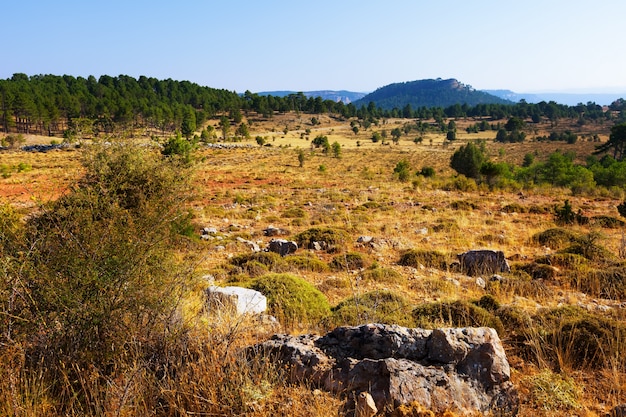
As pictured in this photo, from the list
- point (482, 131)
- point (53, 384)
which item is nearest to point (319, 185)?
point (53, 384)

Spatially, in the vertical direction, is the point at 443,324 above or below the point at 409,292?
above

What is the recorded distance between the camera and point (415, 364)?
3225mm

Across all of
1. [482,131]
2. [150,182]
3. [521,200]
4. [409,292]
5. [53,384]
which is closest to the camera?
[53,384]

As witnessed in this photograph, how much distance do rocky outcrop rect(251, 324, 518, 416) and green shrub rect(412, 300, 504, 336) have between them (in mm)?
1419

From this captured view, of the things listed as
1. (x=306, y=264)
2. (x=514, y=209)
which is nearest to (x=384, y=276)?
(x=306, y=264)

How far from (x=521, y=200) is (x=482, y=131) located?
9544 centimetres

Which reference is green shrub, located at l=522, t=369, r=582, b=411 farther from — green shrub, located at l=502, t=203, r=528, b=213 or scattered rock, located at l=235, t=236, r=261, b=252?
green shrub, located at l=502, t=203, r=528, b=213

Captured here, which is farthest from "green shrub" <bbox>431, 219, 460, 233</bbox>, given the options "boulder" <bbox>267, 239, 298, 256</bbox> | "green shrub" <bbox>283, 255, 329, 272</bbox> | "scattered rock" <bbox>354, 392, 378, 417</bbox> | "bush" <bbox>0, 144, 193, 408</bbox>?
"scattered rock" <bbox>354, 392, 378, 417</bbox>

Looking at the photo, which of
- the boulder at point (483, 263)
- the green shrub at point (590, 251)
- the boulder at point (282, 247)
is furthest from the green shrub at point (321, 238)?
the green shrub at point (590, 251)

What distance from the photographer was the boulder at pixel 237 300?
16.6ft

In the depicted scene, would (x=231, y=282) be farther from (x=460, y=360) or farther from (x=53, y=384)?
(x=460, y=360)

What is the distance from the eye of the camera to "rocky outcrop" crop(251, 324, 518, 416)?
118 inches

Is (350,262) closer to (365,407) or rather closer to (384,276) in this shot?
(384,276)

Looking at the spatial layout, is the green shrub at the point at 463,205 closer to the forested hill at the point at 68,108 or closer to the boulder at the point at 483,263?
the boulder at the point at 483,263
